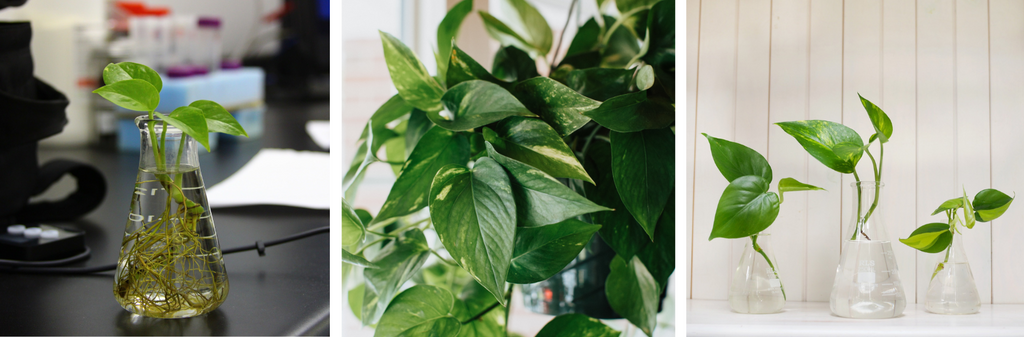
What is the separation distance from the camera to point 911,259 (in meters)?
0.61

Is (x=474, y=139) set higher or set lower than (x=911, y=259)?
higher

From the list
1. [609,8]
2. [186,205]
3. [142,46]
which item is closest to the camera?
[186,205]

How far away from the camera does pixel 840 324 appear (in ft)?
1.64

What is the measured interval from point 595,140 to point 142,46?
2.30ft

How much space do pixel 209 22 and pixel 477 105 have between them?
664 millimetres

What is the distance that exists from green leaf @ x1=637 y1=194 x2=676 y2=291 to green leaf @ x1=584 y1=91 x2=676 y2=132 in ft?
0.19

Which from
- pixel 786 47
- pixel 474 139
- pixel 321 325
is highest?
pixel 786 47

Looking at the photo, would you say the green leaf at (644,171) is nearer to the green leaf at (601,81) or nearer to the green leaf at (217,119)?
the green leaf at (601,81)

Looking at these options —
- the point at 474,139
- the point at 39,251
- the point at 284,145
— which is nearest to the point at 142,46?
the point at 284,145

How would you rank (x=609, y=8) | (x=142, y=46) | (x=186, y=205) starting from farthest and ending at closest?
(x=142, y=46) → (x=609, y=8) → (x=186, y=205)

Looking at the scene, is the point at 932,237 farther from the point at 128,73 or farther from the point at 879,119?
the point at 128,73

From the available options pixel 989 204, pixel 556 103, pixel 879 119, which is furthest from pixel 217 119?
pixel 989 204

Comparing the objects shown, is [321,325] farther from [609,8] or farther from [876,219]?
[876,219]

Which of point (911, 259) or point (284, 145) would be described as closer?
point (911, 259)
